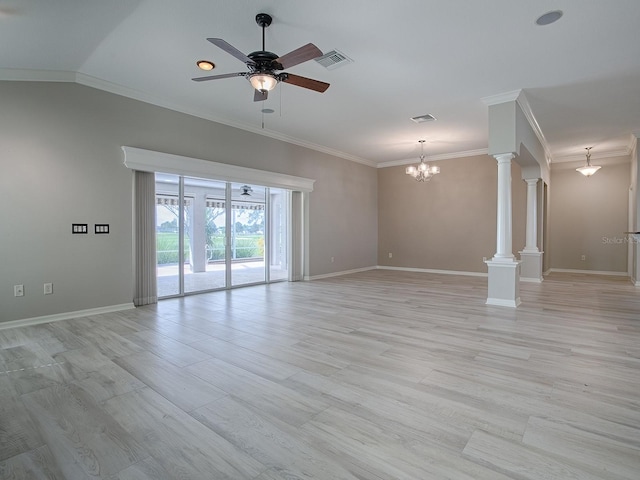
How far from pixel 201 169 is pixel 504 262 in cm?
513

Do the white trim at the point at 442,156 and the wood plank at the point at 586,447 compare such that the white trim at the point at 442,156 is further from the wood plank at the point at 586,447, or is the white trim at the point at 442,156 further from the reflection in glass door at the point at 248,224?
the wood plank at the point at 586,447

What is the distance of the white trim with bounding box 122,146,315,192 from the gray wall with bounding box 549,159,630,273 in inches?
286

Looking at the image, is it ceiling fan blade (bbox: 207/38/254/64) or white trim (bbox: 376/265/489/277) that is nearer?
ceiling fan blade (bbox: 207/38/254/64)

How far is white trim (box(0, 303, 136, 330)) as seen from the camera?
391 centimetres

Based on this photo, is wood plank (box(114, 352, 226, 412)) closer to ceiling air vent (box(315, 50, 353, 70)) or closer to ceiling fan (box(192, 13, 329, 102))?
ceiling fan (box(192, 13, 329, 102))

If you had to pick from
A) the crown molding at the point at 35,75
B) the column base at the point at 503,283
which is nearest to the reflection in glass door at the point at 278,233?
the crown molding at the point at 35,75

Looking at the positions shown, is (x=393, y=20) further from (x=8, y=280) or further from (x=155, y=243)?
(x=8, y=280)

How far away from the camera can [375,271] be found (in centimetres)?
937

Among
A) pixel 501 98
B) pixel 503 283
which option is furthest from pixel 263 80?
pixel 503 283

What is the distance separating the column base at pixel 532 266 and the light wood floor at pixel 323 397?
303cm

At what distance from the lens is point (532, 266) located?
7.33 metres

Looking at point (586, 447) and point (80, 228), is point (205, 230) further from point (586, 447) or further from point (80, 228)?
point (586, 447)

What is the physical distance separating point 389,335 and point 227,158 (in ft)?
14.2

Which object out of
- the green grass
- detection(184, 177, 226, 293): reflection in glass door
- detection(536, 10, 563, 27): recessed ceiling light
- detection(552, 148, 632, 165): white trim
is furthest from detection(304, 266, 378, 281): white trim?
detection(536, 10, 563, 27): recessed ceiling light
